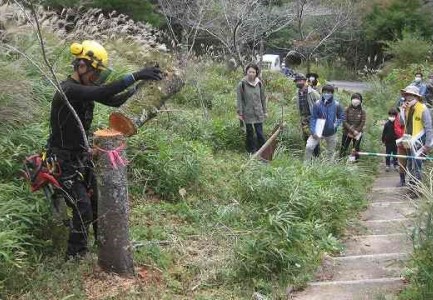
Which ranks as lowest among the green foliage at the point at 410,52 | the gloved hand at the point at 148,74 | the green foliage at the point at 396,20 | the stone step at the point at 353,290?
the stone step at the point at 353,290

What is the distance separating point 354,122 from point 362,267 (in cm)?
475

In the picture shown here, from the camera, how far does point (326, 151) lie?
9062 millimetres

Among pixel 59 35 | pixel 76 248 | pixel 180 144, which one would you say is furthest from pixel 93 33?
pixel 76 248

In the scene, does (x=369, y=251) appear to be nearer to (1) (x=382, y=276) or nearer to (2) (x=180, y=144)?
(1) (x=382, y=276)

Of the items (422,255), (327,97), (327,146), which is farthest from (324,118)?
(422,255)

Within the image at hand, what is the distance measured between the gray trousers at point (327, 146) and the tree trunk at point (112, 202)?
16.1ft

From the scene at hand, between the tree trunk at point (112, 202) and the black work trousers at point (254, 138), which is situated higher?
the tree trunk at point (112, 202)

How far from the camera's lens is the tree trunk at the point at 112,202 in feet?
13.3

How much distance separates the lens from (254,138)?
29.3ft

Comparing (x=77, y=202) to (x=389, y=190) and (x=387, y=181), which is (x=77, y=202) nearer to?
(x=389, y=190)

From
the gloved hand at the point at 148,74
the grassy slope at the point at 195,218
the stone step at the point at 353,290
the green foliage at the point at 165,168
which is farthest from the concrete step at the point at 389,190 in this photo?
the gloved hand at the point at 148,74

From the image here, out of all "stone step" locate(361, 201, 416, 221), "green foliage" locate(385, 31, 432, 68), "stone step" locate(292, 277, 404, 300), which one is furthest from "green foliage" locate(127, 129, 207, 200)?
"green foliage" locate(385, 31, 432, 68)


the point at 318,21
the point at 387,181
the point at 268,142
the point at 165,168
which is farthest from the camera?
the point at 318,21

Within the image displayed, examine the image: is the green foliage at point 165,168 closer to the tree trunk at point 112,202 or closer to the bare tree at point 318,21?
the tree trunk at point 112,202
